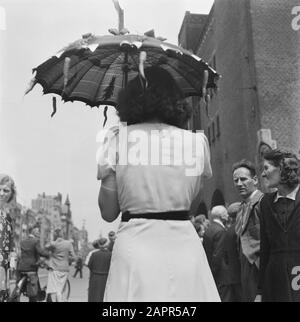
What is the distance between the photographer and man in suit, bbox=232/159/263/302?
4316 millimetres

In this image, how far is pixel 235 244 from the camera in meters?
5.15

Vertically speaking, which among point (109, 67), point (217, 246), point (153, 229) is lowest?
point (217, 246)

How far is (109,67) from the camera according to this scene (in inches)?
132

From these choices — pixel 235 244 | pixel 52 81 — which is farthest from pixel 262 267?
pixel 52 81

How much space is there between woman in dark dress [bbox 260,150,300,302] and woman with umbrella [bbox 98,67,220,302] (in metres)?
1.51

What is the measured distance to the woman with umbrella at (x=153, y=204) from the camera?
2162 millimetres

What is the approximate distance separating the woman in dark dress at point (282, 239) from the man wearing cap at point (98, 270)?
17.3 ft

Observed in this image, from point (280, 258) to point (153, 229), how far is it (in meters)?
1.77

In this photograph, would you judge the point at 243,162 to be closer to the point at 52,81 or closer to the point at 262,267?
the point at 262,267

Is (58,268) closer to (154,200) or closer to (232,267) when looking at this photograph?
(232,267)

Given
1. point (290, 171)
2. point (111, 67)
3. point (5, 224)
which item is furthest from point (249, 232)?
point (5, 224)

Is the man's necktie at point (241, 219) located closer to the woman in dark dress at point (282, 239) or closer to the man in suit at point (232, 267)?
the man in suit at point (232, 267)

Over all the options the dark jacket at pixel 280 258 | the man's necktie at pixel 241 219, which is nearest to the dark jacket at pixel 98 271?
the man's necktie at pixel 241 219

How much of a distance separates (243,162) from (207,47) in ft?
73.0
